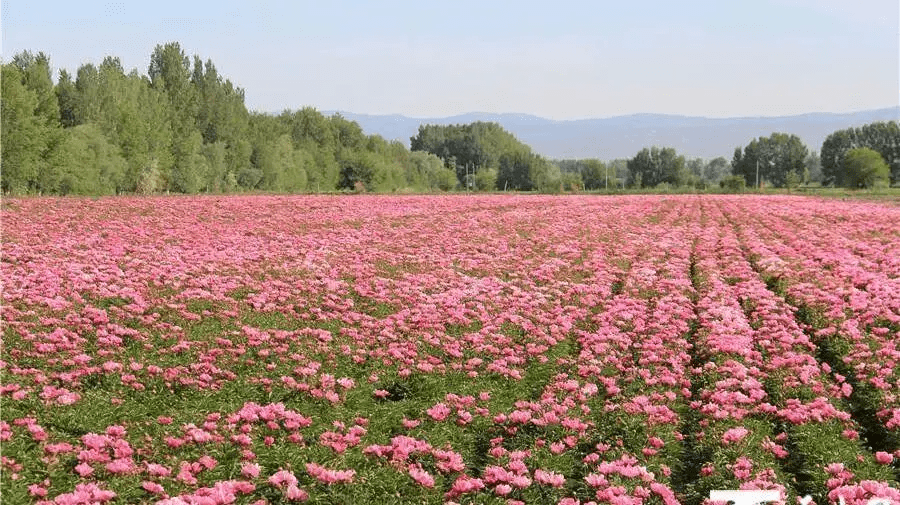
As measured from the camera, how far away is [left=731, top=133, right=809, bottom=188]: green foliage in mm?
189000

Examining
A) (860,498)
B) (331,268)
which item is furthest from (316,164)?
(860,498)

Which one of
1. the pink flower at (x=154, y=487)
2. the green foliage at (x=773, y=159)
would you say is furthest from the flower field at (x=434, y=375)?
the green foliage at (x=773, y=159)

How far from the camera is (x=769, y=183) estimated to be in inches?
7667

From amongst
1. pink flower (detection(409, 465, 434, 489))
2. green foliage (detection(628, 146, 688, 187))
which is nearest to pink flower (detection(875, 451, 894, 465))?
pink flower (detection(409, 465, 434, 489))

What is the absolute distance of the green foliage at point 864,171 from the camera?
409 feet

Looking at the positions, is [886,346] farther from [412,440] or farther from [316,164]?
[316,164]

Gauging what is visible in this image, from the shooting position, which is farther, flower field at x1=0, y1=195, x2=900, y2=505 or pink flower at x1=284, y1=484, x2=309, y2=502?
flower field at x1=0, y1=195, x2=900, y2=505

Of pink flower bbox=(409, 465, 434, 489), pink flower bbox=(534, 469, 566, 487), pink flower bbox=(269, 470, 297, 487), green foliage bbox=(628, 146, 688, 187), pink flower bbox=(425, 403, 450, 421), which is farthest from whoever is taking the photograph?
green foliage bbox=(628, 146, 688, 187)

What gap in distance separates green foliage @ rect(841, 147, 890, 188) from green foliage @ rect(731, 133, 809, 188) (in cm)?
5239

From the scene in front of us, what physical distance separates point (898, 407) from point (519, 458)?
6.53m

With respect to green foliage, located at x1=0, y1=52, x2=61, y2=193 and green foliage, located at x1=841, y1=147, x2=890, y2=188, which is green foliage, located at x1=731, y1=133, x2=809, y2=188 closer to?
green foliage, located at x1=841, y1=147, x2=890, y2=188

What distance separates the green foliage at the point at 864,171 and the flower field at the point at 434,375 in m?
117

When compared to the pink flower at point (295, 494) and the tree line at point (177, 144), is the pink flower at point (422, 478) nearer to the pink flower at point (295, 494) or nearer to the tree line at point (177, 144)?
the pink flower at point (295, 494)

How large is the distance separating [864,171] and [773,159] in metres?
69.6
